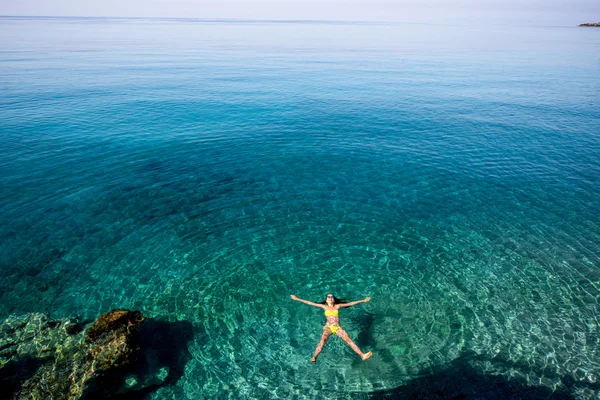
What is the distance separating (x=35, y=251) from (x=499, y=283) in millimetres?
30442

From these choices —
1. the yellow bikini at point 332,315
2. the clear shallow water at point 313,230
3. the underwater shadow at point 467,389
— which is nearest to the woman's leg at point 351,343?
the yellow bikini at point 332,315

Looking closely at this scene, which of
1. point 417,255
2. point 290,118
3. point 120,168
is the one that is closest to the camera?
point 417,255

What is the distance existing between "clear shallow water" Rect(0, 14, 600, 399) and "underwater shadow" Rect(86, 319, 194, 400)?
1.71 ft

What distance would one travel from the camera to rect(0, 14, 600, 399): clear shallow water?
15234 millimetres

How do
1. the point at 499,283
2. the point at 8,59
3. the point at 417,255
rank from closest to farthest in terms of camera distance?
the point at 499,283
the point at 417,255
the point at 8,59

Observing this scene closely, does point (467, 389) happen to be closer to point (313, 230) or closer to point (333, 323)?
point (333, 323)

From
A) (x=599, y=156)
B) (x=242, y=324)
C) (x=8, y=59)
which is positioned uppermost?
(x=8, y=59)

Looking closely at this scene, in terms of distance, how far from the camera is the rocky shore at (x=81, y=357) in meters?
13.7

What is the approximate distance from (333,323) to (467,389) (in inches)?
253

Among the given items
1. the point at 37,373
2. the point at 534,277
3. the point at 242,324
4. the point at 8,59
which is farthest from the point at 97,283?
the point at 8,59

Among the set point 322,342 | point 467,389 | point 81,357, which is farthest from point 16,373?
point 467,389

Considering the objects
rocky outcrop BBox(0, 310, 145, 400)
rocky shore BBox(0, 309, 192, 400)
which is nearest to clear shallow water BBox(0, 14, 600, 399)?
rocky shore BBox(0, 309, 192, 400)

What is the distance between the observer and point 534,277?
18922 millimetres

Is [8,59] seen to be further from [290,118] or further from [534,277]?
[534,277]
